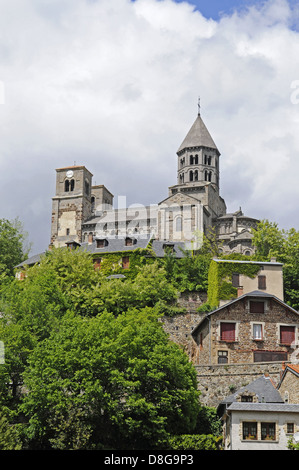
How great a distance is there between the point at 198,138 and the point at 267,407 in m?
79.6

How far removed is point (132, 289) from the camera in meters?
51.5

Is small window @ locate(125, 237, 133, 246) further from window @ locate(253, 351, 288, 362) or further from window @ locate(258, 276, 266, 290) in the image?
window @ locate(253, 351, 288, 362)

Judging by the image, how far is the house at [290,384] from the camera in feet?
113

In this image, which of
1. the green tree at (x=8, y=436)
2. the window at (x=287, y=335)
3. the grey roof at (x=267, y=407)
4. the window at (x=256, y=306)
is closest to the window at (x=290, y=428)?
the grey roof at (x=267, y=407)

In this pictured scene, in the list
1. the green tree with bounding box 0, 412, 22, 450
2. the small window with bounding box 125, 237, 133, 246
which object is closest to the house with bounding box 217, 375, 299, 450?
the green tree with bounding box 0, 412, 22, 450

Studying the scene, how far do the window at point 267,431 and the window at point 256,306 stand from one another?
12.8 m

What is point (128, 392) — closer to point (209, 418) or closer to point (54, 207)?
point (209, 418)

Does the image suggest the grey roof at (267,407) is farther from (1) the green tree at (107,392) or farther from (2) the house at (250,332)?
(2) the house at (250,332)

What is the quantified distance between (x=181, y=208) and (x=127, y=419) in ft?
180

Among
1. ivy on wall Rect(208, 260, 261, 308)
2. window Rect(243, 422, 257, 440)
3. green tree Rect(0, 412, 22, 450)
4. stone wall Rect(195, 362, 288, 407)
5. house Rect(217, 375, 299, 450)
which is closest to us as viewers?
green tree Rect(0, 412, 22, 450)

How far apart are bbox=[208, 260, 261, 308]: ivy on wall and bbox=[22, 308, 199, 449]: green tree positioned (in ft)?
49.4

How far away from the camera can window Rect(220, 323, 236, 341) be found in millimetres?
44250

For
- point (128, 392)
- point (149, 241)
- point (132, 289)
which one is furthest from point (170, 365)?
point (149, 241)

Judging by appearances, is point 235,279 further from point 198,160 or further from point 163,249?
point 198,160
